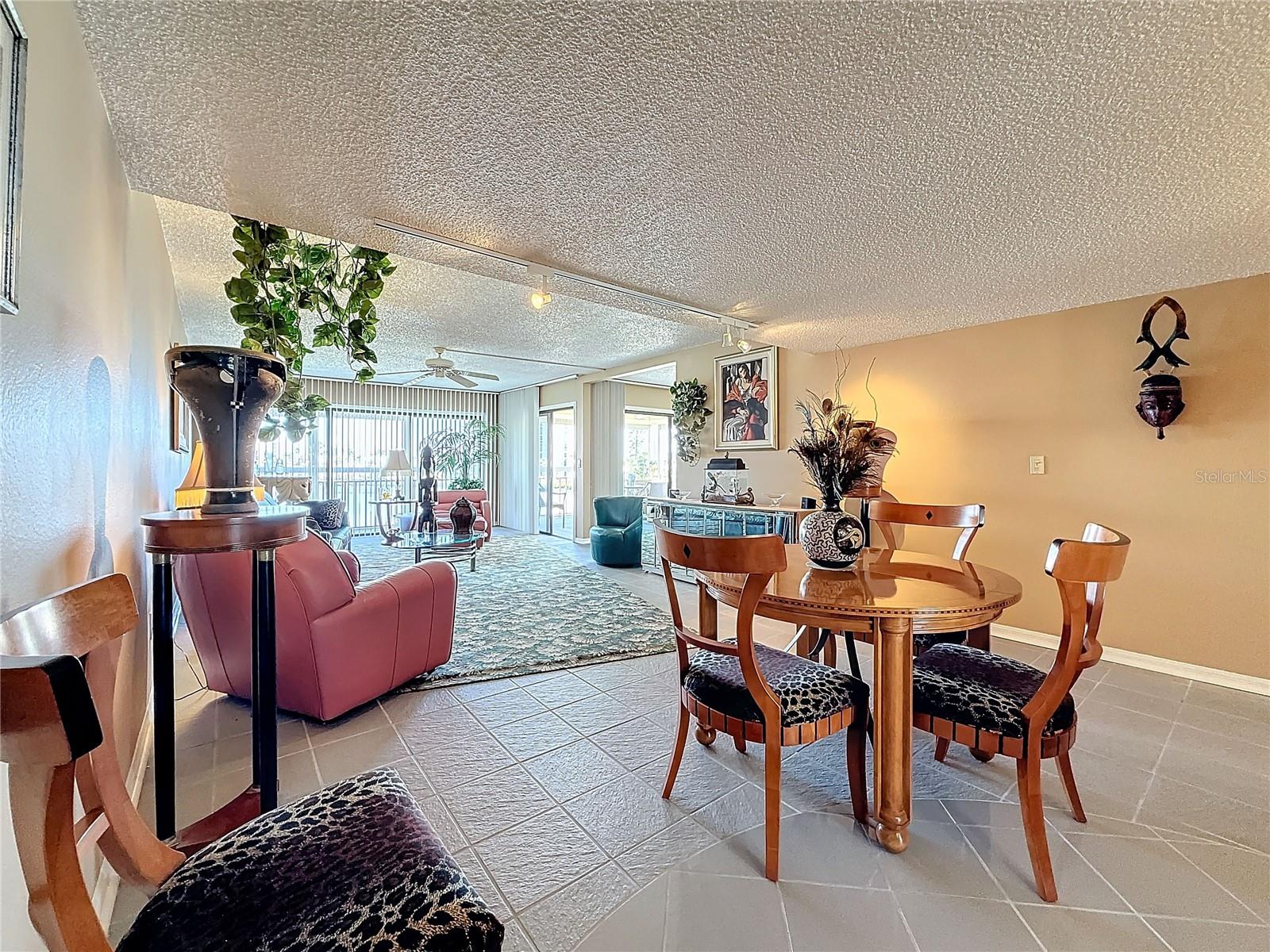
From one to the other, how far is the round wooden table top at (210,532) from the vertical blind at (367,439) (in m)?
7.34

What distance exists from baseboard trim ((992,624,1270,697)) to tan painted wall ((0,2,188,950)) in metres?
4.69

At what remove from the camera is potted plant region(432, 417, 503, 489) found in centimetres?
890

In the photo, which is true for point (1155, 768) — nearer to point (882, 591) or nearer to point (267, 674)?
point (882, 591)

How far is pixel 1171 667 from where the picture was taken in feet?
10.3

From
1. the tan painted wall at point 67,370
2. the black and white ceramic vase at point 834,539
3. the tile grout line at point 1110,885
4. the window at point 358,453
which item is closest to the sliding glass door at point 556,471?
the window at point 358,453

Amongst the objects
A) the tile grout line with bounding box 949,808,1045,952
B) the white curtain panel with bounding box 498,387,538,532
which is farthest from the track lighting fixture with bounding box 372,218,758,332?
the white curtain panel with bounding box 498,387,538,532

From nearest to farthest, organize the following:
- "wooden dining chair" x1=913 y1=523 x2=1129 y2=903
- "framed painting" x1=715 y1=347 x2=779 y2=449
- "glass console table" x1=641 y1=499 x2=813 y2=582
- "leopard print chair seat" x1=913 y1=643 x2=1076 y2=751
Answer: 1. "wooden dining chair" x1=913 y1=523 x2=1129 y2=903
2. "leopard print chair seat" x1=913 y1=643 x2=1076 y2=751
3. "glass console table" x1=641 y1=499 x2=813 y2=582
4. "framed painting" x1=715 y1=347 x2=779 y2=449

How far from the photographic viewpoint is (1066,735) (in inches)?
61.6

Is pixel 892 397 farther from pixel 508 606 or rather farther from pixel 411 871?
pixel 411 871

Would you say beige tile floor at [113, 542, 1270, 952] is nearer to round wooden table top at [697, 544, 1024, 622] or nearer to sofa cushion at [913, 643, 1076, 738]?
sofa cushion at [913, 643, 1076, 738]

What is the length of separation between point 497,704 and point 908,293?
3261 mm

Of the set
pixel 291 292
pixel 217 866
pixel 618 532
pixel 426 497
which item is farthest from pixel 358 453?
pixel 217 866

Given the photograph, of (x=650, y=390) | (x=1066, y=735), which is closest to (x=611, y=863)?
(x=1066, y=735)

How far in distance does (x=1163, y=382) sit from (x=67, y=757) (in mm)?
4427
